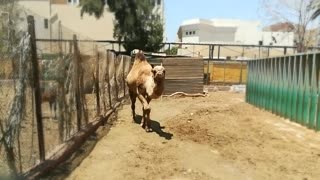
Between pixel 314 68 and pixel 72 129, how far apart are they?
735cm

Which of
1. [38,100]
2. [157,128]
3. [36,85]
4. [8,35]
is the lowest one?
[157,128]

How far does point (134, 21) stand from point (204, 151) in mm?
37808

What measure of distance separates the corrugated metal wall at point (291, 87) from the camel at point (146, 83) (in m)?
4.39

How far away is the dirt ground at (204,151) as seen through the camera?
24.2 feet

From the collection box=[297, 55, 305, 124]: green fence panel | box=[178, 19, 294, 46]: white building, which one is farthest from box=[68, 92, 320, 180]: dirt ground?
box=[178, 19, 294, 46]: white building

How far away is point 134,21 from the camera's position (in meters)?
45.9

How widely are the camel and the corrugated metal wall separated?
14.4 feet

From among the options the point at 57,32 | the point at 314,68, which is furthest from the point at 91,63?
the point at 314,68

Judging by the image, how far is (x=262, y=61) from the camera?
18.6 meters

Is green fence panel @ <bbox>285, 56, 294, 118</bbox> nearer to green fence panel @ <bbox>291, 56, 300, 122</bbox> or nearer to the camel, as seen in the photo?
green fence panel @ <bbox>291, 56, 300, 122</bbox>

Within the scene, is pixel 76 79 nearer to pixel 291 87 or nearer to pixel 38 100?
pixel 38 100

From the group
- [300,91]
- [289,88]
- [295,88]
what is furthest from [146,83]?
[289,88]

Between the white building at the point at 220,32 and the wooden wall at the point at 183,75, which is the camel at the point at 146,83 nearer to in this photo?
the wooden wall at the point at 183,75

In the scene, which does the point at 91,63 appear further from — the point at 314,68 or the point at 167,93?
the point at 167,93
